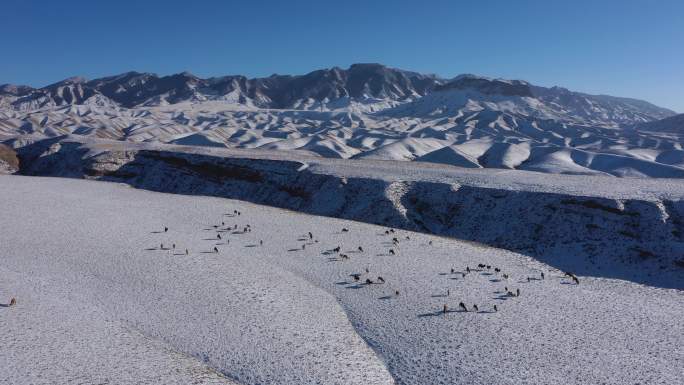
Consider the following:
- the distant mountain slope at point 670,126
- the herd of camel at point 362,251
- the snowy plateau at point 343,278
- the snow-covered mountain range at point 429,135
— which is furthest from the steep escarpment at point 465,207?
the distant mountain slope at point 670,126

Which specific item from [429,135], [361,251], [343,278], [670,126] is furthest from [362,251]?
[670,126]

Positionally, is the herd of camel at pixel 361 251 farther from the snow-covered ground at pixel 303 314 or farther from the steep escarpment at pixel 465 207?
the steep escarpment at pixel 465 207

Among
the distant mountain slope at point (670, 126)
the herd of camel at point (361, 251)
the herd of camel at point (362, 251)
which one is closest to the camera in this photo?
the herd of camel at point (361, 251)

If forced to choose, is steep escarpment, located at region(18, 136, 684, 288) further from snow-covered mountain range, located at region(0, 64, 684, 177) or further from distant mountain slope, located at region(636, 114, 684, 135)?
distant mountain slope, located at region(636, 114, 684, 135)

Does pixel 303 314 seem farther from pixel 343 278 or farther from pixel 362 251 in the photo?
pixel 362 251

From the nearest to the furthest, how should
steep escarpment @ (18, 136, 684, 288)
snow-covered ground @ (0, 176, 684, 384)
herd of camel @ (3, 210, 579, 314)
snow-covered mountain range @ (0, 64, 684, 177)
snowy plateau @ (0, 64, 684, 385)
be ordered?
1. snow-covered ground @ (0, 176, 684, 384)
2. snowy plateau @ (0, 64, 684, 385)
3. herd of camel @ (3, 210, 579, 314)
4. steep escarpment @ (18, 136, 684, 288)
5. snow-covered mountain range @ (0, 64, 684, 177)

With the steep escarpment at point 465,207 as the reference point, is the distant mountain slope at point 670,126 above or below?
above

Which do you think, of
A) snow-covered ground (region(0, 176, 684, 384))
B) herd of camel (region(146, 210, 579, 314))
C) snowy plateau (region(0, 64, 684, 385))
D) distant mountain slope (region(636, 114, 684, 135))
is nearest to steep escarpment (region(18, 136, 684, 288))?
snowy plateau (region(0, 64, 684, 385))
